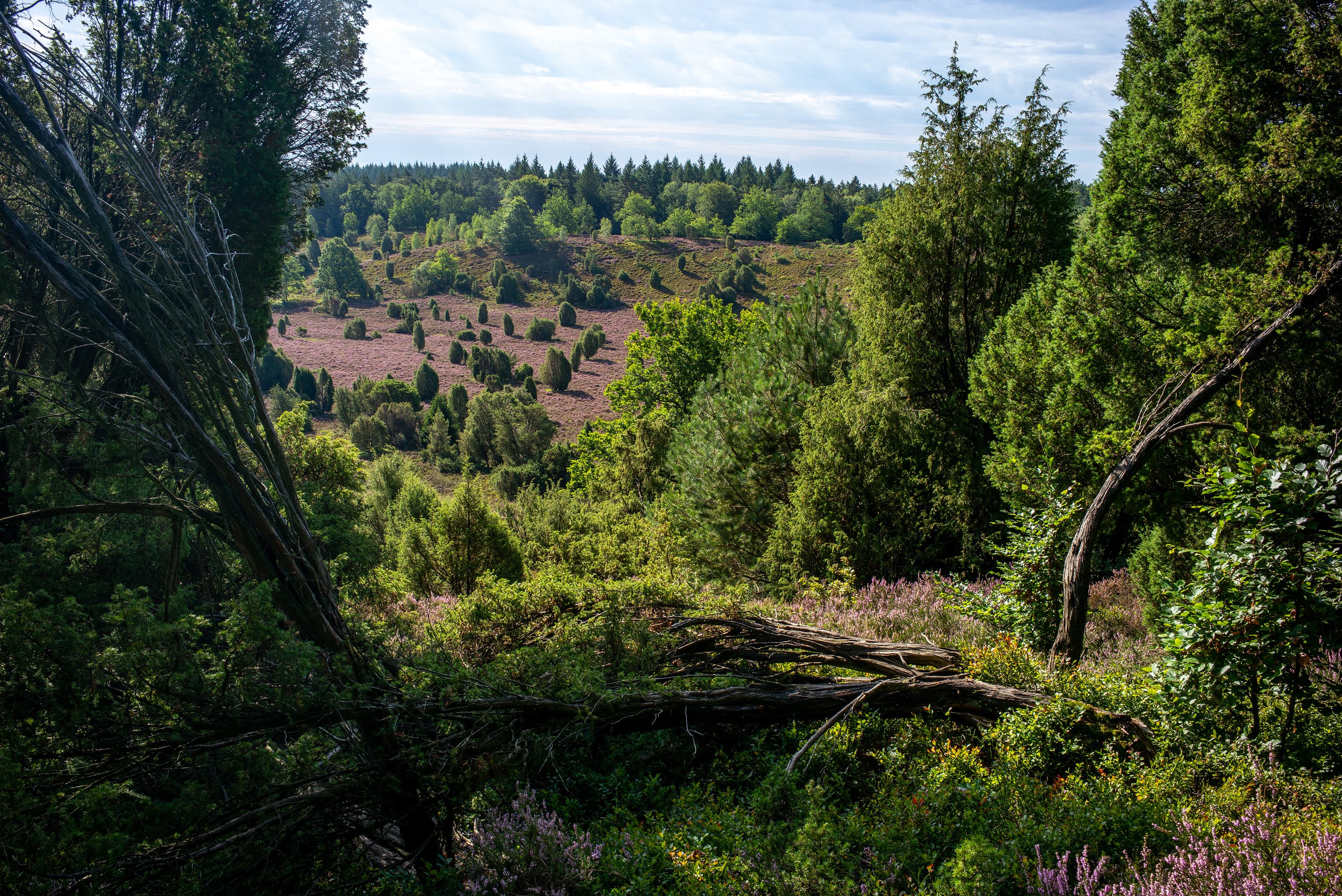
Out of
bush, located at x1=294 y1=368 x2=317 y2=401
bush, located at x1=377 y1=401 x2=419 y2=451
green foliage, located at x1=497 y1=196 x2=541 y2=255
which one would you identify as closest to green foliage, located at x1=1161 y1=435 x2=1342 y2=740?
bush, located at x1=377 y1=401 x2=419 y2=451

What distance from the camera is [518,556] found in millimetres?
12484

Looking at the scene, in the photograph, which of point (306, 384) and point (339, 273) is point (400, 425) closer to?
point (306, 384)

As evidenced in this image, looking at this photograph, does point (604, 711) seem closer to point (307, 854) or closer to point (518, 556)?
point (307, 854)

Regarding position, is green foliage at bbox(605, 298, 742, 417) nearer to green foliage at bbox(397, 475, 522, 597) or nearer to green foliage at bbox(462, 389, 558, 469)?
green foliage at bbox(462, 389, 558, 469)

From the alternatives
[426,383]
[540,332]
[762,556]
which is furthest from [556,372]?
[762,556]

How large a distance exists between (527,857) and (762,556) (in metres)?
8.67

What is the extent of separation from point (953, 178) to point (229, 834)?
11038mm

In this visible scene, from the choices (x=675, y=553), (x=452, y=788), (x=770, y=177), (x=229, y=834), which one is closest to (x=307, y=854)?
(x=229, y=834)

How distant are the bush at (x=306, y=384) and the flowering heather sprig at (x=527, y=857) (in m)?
54.4

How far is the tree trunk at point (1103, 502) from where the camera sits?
509 centimetres

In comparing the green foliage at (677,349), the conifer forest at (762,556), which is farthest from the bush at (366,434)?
the conifer forest at (762,556)

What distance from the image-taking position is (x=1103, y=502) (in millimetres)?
5320

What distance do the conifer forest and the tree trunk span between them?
1.6 inches

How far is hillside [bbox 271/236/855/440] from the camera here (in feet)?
186
